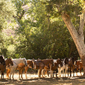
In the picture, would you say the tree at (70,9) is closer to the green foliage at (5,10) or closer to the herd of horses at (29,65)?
the herd of horses at (29,65)

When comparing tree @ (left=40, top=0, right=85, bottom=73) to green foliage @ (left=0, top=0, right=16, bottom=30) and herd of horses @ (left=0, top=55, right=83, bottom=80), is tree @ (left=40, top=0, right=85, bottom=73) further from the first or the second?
green foliage @ (left=0, top=0, right=16, bottom=30)

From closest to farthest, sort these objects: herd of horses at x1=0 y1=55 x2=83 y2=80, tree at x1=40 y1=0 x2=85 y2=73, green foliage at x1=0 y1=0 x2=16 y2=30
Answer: herd of horses at x1=0 y1=55 x2=83 y2=80 → tree at x1=40 y1=0 x2=85 y2=73 → green foliage at x1=0 y1=0 x2=16 y2=30

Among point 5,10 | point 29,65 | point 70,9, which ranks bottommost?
point 29,65

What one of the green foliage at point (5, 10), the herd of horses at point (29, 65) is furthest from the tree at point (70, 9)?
the green foliage at point (5, 10)

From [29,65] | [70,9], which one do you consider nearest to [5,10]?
[29,65]

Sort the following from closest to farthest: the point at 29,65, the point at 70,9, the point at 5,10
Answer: the point at 29,65, the point at 70,9, the point at 5,10

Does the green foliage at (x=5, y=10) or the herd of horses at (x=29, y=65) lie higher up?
the green foliage at (x=5, y=10)

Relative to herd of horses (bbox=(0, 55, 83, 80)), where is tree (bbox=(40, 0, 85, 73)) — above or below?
above

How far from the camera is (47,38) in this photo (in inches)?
861

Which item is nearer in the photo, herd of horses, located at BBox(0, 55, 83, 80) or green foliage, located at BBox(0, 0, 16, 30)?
herd of horses, located at BBox(0, 55, 83, 80)

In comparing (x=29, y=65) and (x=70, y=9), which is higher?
(x=70, y=9)

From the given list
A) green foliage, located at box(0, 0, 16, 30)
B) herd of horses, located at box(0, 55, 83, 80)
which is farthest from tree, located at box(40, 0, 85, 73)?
green foliage, located at box(0, 0, 16, 30)

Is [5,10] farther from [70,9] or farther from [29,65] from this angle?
[70,9]

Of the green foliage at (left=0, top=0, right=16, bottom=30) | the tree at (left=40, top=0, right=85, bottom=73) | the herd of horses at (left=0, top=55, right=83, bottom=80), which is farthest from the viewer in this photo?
the green foliage at (left=0, top=0, right=16, bottom=30)
